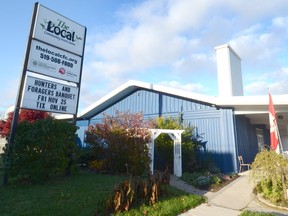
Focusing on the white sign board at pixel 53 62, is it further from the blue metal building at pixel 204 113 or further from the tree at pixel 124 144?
the blue metal building at pixel 204 113

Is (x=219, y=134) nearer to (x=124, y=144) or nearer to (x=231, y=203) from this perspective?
(x=124, y=144)

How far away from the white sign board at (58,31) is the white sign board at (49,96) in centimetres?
161

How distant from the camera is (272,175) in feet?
22.6

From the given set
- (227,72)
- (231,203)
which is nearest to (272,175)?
(231,203)

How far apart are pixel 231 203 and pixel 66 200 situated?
4447 mm

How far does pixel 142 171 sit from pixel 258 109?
654 centimetres

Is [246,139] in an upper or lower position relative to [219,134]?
lower

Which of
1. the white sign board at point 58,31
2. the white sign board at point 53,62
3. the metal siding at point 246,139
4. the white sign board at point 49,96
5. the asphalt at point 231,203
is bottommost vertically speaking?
the asphalt at point 231,203

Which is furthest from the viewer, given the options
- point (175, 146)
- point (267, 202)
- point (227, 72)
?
point (227, 72)

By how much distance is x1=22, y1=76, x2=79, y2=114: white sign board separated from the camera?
8.41 m

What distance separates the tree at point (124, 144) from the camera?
10.4 metres

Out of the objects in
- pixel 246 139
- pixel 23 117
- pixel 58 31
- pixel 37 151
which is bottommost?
pixel 37 151

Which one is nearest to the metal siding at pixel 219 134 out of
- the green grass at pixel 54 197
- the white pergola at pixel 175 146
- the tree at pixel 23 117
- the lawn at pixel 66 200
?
the white pergola at pixel 175 146

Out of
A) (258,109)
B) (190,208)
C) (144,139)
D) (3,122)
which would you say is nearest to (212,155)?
(258,109)
